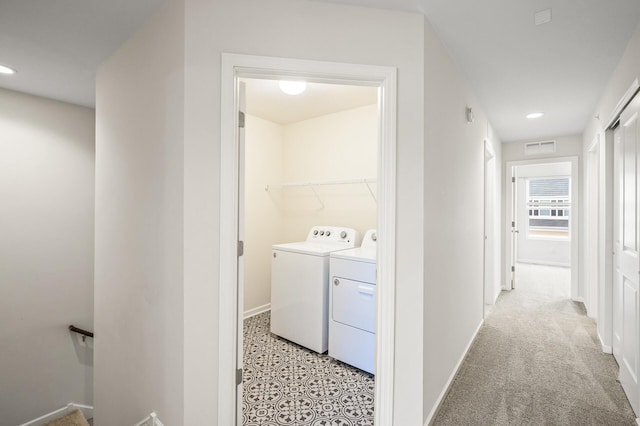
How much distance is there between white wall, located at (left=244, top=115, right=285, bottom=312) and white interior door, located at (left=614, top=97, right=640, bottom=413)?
131 inches

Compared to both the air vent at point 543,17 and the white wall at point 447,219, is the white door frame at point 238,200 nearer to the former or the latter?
the white wall at point 447,219

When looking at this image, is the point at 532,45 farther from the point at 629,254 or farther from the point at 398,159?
the point at 629,254

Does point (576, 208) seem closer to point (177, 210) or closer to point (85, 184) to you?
point (177, 210)

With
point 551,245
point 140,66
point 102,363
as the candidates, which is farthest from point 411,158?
point 551,245

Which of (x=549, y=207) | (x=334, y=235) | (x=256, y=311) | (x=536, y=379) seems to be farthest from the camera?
(x=549, y=207)

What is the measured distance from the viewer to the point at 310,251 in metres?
2.70

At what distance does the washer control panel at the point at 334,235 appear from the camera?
314 cm

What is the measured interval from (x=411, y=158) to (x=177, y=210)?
1.25 metres

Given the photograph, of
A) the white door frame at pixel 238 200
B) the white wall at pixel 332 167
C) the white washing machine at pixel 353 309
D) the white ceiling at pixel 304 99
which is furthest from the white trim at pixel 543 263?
the white door frame at pixel 238 200

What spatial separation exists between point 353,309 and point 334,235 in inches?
41.4

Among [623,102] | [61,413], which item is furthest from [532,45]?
[61,413]

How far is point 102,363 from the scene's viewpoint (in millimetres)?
2066

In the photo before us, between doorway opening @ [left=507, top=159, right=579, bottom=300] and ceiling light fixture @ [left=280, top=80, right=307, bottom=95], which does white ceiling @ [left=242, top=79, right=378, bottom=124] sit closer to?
ceiling light fixture @ [left=280, top=80, right=307, bottom=95]

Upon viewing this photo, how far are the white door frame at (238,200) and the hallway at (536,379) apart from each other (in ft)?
2.67
